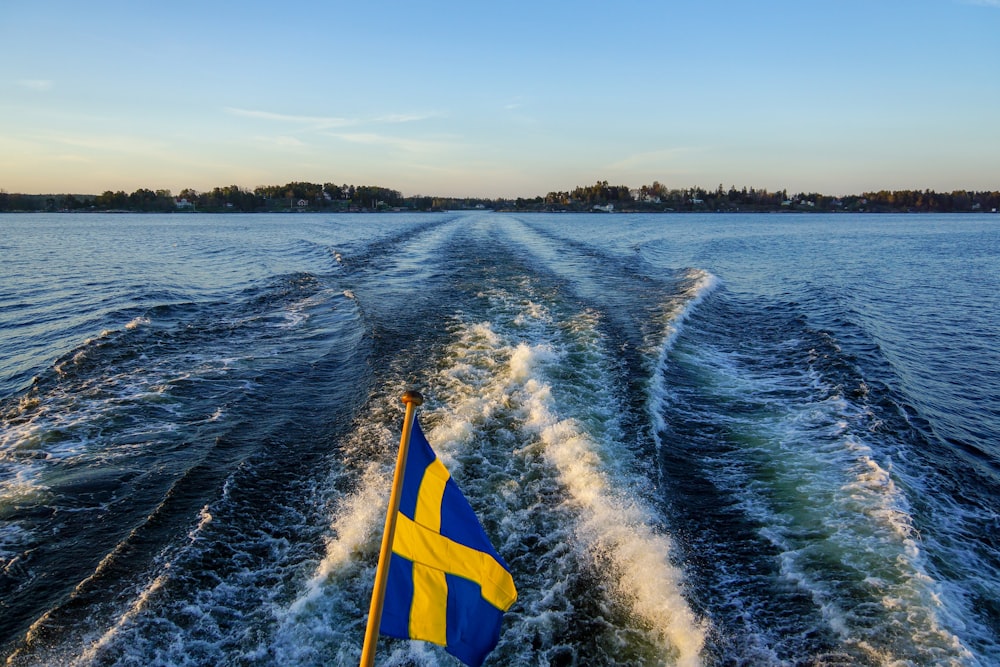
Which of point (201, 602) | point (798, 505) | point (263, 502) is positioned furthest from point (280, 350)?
point (798, 505)

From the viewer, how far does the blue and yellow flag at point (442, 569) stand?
3664 mm

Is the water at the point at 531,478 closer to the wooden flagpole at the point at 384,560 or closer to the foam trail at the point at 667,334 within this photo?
the foam trail at the point at 667,334

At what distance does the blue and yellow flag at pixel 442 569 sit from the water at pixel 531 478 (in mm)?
1946

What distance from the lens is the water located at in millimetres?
5516

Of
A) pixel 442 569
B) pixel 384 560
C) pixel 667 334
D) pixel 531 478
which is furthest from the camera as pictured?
pixel 667 334

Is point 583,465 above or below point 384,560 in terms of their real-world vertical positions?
below

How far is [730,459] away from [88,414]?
12.6 m

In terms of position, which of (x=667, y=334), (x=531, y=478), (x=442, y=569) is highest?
(x=442, y=569)

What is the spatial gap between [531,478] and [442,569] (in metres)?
4.84

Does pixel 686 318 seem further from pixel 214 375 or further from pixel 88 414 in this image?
pixel 88 414

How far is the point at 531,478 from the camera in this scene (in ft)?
27.7

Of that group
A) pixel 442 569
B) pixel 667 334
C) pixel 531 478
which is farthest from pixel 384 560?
pixel 667 334

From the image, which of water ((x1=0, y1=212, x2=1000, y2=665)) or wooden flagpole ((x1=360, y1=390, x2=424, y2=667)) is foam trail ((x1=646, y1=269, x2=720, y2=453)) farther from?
wooden flagpole ((x1=360, y1=390, x2=424, y2=667))

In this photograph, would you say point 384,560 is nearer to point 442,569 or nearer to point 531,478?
point 442,569
